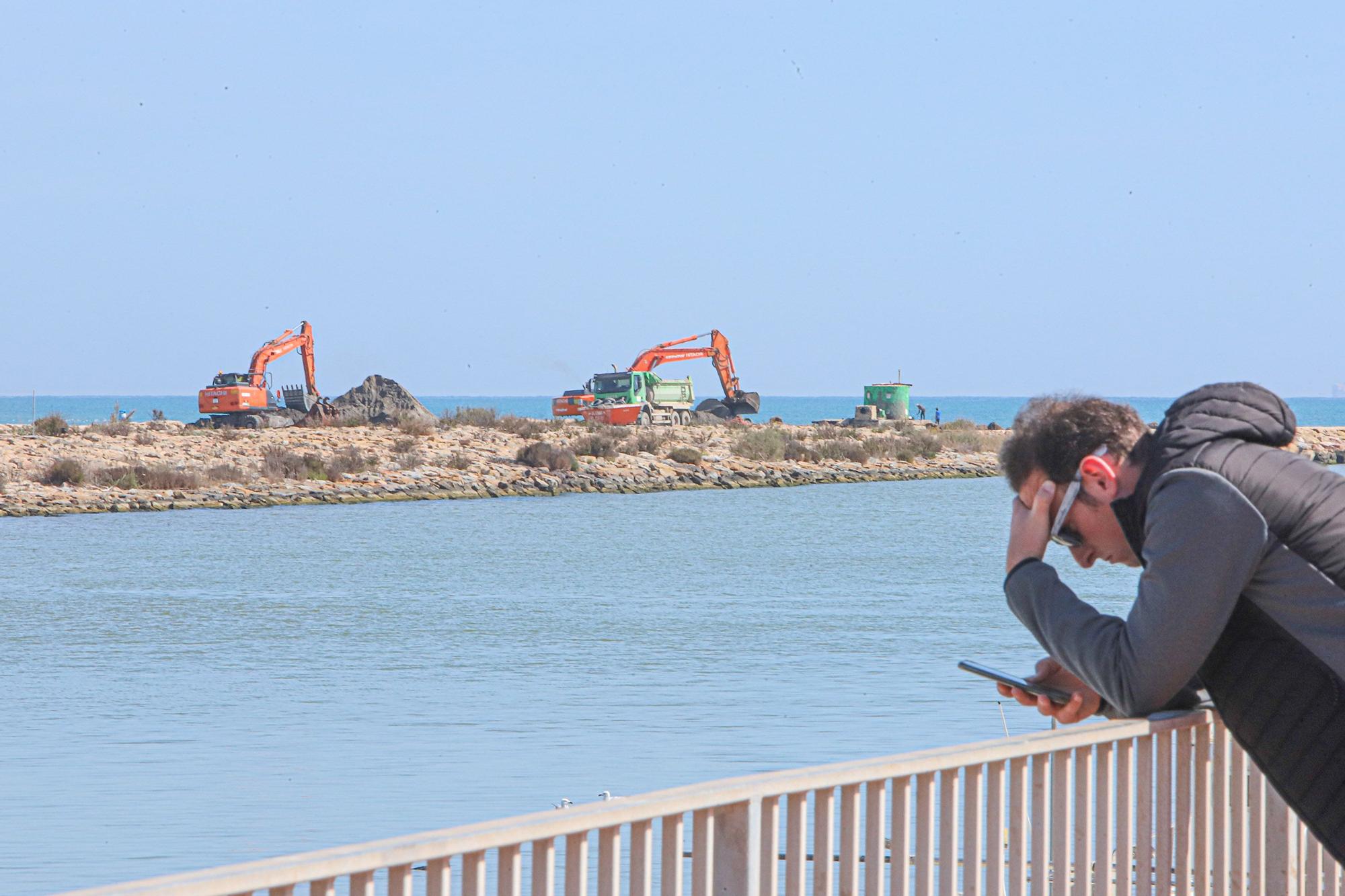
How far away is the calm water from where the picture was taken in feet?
29.3

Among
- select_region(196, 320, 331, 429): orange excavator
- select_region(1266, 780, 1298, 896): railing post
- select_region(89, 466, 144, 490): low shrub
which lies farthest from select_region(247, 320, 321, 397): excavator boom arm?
select_region(1266, 780, 1298, 896): railing post

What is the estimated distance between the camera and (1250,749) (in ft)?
7.65

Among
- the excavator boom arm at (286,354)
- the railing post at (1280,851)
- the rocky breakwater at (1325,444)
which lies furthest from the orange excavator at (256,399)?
the railing post at (1280,851)

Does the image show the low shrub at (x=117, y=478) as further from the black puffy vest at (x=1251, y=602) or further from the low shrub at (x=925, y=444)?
the black puffy vest at (x=1251, y=602)

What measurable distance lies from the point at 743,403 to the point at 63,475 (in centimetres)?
3527

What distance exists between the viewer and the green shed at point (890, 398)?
76812 mm

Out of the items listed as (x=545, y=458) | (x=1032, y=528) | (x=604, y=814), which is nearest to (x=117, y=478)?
(x=545, y=458)

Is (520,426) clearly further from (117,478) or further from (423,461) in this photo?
(117,478)

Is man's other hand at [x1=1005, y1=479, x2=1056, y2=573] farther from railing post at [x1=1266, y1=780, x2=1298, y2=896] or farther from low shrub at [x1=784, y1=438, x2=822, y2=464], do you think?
low shrub at [x1=784, y1=438, x2=822, y2=464]

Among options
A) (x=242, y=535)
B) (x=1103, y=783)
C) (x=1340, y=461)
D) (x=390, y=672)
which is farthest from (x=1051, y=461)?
(x=1340, y=461)

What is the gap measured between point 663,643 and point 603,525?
1720 centimetres

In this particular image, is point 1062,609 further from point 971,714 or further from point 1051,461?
point 971,714

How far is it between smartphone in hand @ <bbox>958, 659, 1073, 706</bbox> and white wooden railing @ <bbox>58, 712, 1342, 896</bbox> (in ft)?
0.48

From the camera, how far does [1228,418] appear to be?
228cm
